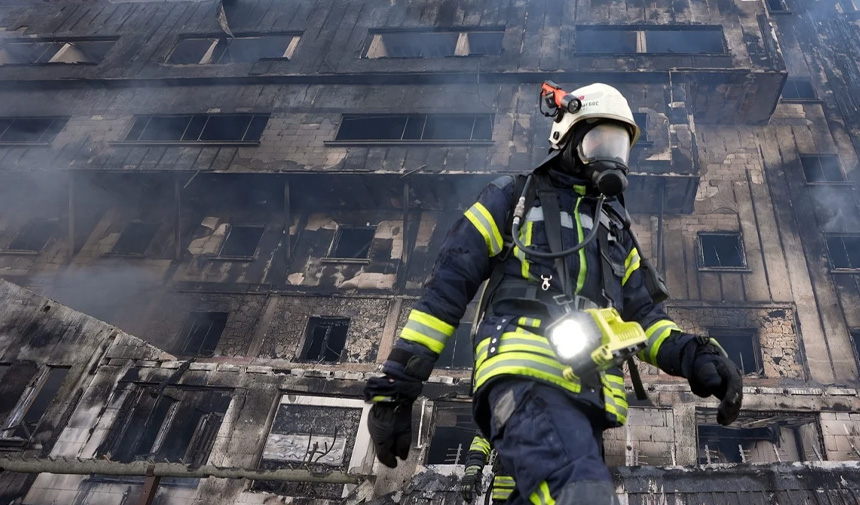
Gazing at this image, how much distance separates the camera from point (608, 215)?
9.77 ft

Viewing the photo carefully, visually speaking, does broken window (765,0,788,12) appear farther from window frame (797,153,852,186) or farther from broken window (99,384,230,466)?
broken window (99,384,230,466)

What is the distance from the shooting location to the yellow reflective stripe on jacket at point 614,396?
2.17 metres

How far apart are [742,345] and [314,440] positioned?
31.1ft

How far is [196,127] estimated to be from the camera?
15383 millimetres

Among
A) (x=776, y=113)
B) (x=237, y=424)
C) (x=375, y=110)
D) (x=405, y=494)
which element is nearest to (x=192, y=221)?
(x=375, y=110)

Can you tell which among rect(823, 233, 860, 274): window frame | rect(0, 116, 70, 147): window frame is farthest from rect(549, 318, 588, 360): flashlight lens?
rect(0, 116, 70, 147): window frame

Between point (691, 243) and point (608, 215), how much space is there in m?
10.6

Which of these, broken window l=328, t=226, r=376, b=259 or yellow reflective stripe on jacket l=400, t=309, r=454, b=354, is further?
broken window l=328, t=226, r=376, b=259

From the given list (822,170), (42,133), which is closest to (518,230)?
(822,170)

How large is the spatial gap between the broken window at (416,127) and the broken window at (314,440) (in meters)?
7.90

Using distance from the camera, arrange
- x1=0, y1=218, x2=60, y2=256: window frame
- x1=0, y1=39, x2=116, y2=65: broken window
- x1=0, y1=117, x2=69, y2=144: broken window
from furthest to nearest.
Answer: x1=0, y1=39, x2=116, y2=65: broken window → x1=0, y1=117, x2=69, y2=144: broken window → x1=0, y1=218, x2=60, y2=256: window frame

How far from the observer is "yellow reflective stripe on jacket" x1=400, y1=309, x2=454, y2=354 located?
2.35m

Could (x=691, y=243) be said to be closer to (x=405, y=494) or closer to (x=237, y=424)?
(x=405, y=494)

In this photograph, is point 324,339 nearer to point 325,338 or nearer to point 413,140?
point 325,338
